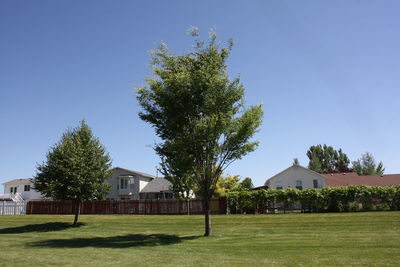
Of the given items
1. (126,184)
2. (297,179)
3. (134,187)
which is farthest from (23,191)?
(297,179)

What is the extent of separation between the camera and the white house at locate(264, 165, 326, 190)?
4922cm

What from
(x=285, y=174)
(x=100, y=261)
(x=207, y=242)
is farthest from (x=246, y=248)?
(x=285, y=174)

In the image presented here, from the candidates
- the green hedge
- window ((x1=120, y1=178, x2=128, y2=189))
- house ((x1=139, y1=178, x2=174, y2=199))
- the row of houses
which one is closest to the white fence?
the row of houses

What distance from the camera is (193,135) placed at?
1689 cm

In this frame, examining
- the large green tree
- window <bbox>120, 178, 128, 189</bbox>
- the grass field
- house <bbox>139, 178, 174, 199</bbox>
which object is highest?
the large green tree

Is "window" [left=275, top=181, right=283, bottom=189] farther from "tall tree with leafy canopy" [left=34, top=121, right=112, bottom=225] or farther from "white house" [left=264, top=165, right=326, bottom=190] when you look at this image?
"tall tree with leafy canopy" [left=34, top=121, right=112, bottom=225]

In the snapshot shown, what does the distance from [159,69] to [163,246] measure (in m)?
9.06

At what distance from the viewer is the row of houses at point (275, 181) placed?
49531mm

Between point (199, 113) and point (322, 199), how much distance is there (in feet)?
48.7

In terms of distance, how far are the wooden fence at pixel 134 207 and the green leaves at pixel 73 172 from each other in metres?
8.47

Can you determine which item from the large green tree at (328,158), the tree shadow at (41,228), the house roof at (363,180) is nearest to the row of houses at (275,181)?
the house roof at (363,180)

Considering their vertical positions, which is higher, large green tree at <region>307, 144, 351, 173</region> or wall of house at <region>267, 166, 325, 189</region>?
large green tree at <region>307, 144, 351, 173</region>

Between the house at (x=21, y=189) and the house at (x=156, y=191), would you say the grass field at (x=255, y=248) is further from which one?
the house at (x=21, y=189)

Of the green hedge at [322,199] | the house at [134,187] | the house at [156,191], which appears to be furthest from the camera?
the house at [134,187]
